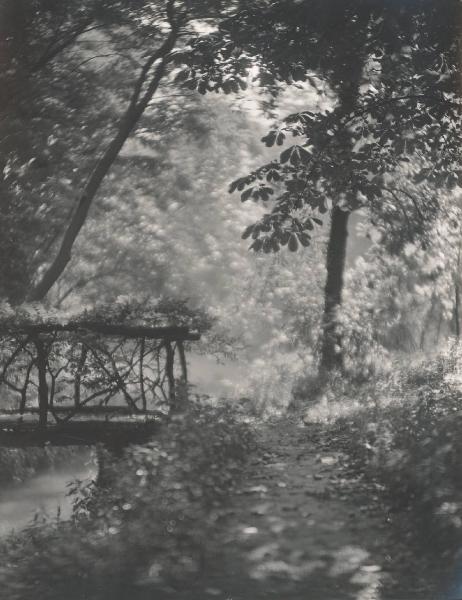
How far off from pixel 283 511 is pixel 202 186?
5422 millimetres

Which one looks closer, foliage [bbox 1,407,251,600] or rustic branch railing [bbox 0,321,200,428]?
foliage [bbox 1,407,251,600]

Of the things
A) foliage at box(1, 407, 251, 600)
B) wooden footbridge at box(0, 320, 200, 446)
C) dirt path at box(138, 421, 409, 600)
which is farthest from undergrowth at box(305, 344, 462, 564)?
wooden footbridge at box(0, 320, 200, 446)

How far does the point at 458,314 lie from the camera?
30.2ft

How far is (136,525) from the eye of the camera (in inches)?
190

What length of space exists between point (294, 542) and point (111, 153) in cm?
555

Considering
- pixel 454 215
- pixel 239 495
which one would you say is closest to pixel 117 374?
pixel 239 495

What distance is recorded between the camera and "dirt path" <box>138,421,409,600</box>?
4.08 m

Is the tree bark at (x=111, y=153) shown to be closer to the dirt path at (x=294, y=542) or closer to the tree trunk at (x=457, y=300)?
the dirt path at (x=294, y=542)

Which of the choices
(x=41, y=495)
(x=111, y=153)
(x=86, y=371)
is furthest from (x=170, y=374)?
(x=111, y=153)

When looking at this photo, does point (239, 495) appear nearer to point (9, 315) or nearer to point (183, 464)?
point (183, 464)

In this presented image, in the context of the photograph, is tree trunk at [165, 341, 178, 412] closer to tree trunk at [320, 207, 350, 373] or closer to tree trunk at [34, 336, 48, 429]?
tree trunk at [34, 336, 48, 429]

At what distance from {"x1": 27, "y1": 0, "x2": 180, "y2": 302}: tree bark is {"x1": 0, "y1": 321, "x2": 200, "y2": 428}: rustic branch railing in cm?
137

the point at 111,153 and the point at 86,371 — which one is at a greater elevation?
the point at 111,153

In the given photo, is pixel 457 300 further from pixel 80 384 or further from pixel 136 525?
pixel 136 525
